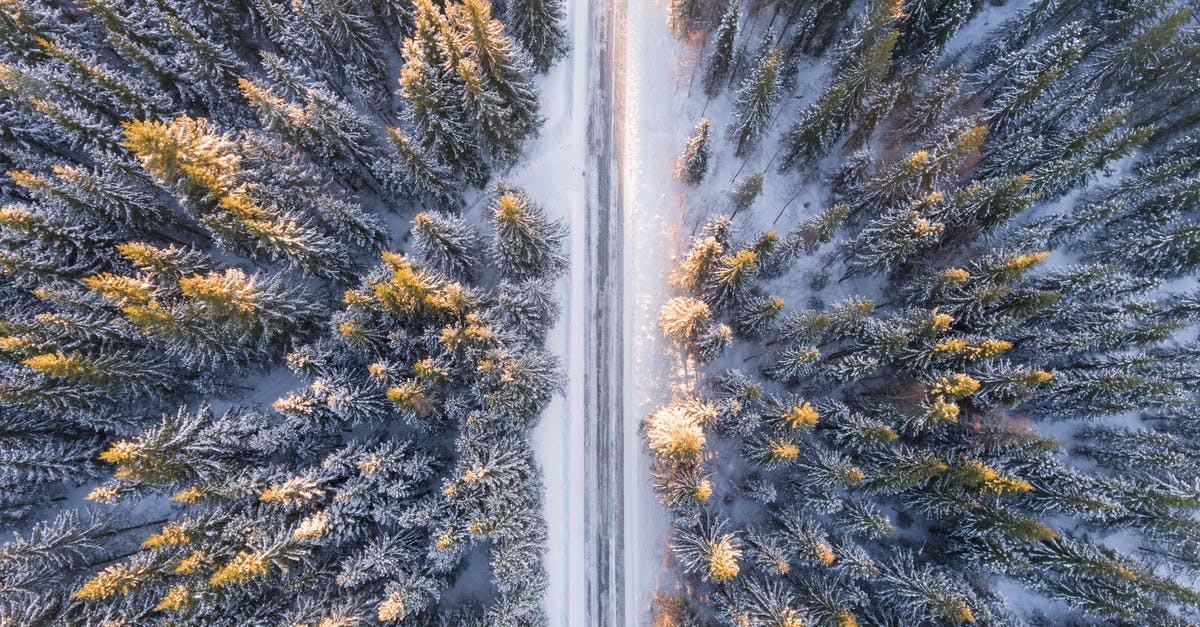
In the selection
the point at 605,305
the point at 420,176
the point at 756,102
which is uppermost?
the point at 756,102

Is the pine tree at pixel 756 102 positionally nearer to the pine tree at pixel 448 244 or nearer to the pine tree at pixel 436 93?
the pine tree at pixel 436 93

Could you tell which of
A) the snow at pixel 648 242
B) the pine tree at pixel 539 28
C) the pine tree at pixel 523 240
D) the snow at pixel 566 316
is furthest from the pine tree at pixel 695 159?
the pine tree at pixel 539 28

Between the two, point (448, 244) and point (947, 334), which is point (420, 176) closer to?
point (448, 244)

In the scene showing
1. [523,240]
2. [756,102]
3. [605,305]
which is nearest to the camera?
[523,240]

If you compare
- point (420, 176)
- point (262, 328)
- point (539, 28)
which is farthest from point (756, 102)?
point (262, 328)

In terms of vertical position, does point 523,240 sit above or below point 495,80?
below

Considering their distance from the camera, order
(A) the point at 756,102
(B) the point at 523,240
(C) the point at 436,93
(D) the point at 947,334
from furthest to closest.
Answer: (A) the point at 756,102
(C) the point at 436,93
(D) the point at 947,334
(B) the point at 523,240

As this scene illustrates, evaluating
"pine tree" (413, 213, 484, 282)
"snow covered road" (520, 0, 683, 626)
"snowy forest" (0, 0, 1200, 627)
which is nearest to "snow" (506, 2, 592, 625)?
"snow covered road" (520, 0, 683, 626)
